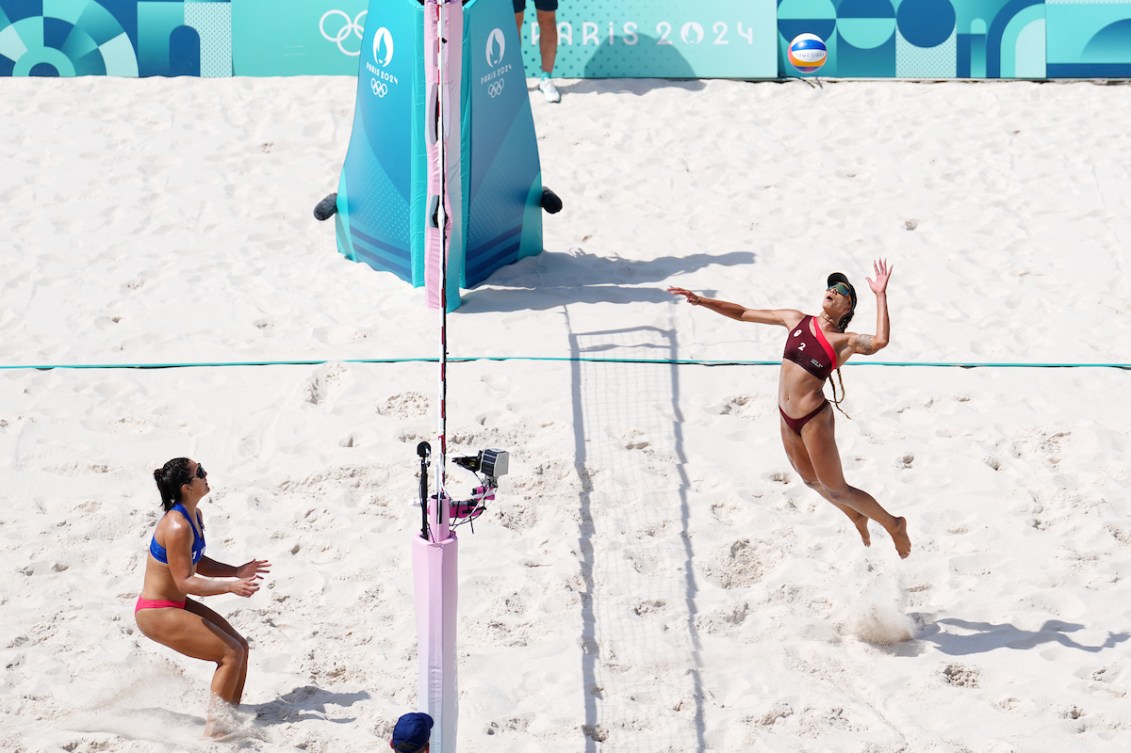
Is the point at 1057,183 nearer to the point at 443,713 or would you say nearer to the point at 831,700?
the point at 831,700

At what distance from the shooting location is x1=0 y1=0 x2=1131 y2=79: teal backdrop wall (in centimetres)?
1130

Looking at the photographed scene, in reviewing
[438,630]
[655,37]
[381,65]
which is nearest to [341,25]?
[655,37]

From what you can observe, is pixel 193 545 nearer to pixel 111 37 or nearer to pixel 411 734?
pixel 411 734

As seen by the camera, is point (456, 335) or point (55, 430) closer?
point (55, 430)

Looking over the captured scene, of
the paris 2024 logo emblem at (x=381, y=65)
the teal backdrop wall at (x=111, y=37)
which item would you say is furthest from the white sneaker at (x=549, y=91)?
the paris 2024 logo emblem at (x=381, y=65)

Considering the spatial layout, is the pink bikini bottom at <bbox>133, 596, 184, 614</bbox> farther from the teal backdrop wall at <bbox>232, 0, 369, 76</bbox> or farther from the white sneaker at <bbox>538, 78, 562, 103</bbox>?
the teal backdrop wall at <bbox>232, 0, 369, 76</bbox>

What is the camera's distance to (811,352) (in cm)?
567

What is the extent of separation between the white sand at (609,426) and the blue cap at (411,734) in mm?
737

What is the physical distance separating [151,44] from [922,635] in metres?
8.38

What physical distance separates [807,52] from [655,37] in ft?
4.21

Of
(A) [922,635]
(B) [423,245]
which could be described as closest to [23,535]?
(B) [423,245]

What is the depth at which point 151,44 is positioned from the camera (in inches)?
446

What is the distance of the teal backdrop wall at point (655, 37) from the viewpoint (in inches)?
445

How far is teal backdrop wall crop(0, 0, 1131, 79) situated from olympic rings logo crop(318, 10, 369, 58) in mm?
10
